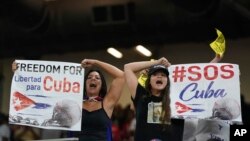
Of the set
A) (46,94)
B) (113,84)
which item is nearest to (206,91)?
(113,84)

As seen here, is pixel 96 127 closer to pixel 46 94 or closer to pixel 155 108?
pixel 155 108

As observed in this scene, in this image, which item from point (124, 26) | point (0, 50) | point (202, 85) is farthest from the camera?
point (0, 50)

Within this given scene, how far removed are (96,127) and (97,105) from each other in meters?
0.21

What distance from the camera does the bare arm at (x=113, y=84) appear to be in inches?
237

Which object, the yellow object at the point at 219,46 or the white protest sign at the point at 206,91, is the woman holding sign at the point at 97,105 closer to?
the white protest sign at the point at 206,91

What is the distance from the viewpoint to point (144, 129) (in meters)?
5.58

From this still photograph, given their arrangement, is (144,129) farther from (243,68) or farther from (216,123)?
(243,68)

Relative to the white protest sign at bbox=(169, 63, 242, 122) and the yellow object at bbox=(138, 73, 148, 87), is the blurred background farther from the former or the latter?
the white protest sign at bbox=(169, 63, 242, 122)

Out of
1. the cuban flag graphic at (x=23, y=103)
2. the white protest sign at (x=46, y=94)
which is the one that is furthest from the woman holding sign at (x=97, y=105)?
the cuban flag graphic at (x=23, y=103)

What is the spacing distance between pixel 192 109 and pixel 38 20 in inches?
226

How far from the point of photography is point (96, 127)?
5816 millimetres

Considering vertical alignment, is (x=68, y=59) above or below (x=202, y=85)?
above

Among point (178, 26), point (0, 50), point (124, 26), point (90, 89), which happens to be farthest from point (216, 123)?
point (0, 50)

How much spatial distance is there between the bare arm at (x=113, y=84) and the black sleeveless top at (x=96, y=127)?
0.13 meters
